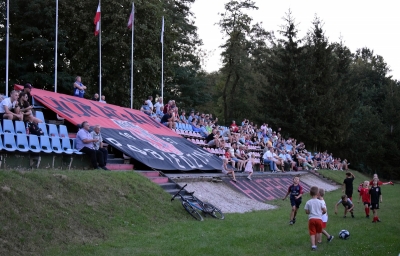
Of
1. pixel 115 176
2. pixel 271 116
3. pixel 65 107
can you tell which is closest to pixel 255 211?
pixel 115 176

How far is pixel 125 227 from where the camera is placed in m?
13.2

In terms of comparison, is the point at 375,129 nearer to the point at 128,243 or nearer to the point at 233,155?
the point at 233,155

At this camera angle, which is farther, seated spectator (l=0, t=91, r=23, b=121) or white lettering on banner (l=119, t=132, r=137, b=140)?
white lettering on banner (l=119, t=132, r=137, b=140)

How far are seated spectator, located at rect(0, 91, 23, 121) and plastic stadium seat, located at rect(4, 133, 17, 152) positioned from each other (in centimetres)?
102

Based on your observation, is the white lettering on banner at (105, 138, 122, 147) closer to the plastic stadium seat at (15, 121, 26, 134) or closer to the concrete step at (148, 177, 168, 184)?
the concrete step at (148, 177, 168, 184)

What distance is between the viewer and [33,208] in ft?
37.4

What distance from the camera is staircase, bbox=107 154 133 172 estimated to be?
18.9m

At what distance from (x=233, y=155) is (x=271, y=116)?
95.1 feet

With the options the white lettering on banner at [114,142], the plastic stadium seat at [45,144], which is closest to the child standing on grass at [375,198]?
the white lettering on banner at [114,142]

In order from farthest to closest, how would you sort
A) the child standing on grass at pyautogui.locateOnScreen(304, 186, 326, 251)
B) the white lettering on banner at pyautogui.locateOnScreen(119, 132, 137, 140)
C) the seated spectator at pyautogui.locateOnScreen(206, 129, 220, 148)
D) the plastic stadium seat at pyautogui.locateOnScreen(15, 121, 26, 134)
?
the seated spectator at pyautogui.locateOnScreen(206, 129, 220, 148) → the white lettering on banner at pyautogui.locateOnScreen(119, 132, 137, 140) → the plastic stadium seat at pyautogui.locateOnScreen(15, 121, 26, 134) → the child standing on grass at pyautogui.locateOnScreen(304, 186, 326, 251)

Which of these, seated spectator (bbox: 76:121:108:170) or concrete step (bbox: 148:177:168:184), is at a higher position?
seated spectator (bbox: 76:121:108:170)

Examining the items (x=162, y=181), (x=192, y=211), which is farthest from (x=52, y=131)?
(x=192, y=211)

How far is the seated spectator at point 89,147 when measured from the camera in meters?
17.5

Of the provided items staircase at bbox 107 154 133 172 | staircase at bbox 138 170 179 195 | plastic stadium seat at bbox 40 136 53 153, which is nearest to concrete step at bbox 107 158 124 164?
staircase at bbox 107 154 133 172
